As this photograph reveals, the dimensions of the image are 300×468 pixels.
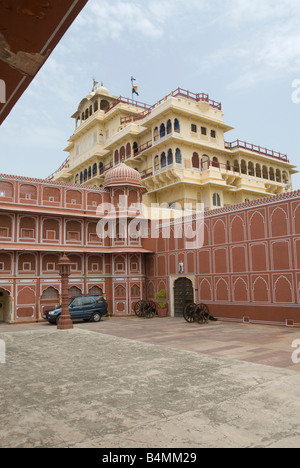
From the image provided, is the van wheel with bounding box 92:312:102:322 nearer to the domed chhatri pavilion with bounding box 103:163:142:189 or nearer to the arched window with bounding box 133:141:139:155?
the domed chhatri pavilion with bounding box 103:163:142:189

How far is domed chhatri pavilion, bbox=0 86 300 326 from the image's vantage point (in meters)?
17.1

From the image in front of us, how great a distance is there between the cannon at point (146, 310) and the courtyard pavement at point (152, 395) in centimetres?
1036

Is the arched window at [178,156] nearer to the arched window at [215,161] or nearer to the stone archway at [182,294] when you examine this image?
the arched window at [215,161]

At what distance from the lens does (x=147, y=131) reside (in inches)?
1256

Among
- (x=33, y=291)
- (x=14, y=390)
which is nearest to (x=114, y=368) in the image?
(x=14, y=390)

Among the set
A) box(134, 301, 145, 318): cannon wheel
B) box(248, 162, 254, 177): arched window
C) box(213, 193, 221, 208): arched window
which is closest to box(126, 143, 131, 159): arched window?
box(213, 193, 221, 208): arched window

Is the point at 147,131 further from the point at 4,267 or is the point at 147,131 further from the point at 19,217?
the point at 4,267

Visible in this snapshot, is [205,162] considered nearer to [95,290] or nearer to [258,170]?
[258,170]

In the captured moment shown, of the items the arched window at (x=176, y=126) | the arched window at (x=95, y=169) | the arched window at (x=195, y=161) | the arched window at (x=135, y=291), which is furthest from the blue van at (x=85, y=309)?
the arched window at (x=95, y=169)

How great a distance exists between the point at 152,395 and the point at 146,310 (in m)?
16.4

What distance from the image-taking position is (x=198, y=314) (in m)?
18.0

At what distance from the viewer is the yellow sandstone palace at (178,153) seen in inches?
1146

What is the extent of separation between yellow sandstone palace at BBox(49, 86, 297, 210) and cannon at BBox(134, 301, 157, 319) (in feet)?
31.8

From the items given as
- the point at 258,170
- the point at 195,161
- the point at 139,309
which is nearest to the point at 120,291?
the point at 139,309
